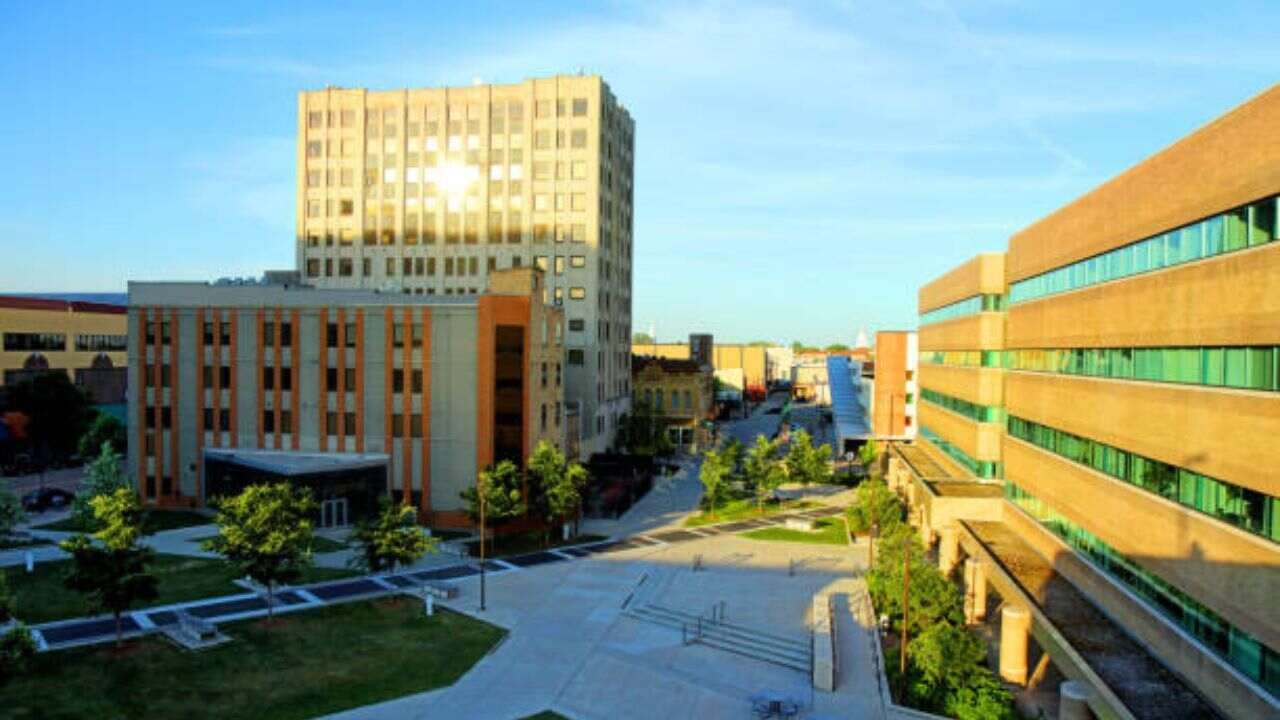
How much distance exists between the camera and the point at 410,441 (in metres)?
58.5

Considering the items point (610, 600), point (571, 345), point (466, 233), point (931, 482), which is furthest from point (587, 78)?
point (610, 600)

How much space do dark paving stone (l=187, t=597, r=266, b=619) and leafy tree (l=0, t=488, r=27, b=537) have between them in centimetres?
1522

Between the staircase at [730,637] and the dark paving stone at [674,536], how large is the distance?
15920mm

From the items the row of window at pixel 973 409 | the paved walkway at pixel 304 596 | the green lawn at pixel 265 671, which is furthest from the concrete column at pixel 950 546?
the green lawn at pixel 265 671

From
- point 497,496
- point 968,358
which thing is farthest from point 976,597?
point 497,496

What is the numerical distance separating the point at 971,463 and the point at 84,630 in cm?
4630

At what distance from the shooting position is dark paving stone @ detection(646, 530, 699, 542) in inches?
2241

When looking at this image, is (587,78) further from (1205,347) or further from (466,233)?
(1205,347)

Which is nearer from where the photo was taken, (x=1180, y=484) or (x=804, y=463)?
(x=1180, y=484)

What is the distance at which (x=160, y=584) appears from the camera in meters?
42.6

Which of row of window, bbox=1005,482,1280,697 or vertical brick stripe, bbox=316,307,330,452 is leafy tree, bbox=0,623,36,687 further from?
vertical brick stripe, bbox=316,307,330,452

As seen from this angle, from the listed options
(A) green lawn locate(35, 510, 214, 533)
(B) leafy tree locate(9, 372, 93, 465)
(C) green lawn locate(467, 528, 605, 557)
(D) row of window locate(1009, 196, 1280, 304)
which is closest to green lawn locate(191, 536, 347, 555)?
(A) green lawn locate(35, 510, 214, 533)

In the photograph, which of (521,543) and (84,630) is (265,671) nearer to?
(84,630)

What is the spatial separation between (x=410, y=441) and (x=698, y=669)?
103ft
